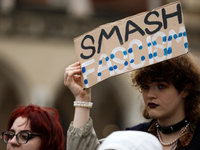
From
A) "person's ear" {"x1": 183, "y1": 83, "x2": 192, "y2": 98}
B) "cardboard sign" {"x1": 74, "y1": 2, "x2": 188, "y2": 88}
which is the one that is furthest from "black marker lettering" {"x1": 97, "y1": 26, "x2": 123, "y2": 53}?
"person's ear" {"x1": 183, "y1": 83, "x2": 192, "y2": 98}

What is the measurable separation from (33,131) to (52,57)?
6893mm

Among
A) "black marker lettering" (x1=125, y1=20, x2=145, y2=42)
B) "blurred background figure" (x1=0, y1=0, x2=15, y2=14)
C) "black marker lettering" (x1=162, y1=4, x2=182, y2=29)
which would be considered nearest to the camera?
"black marker lettering" (x1=162, y1=4, x2=182, y2=29)

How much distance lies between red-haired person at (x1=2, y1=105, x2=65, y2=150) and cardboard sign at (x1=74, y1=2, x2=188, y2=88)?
1.41 ft

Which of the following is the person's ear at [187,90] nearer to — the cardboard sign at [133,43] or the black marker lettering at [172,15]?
the cardboard sign at [133,43]

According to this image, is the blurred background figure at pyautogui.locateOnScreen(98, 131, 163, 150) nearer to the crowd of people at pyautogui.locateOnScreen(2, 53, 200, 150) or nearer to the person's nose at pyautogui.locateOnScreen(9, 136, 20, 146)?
the crowd of people at pyautogui.locateOnScreen(2, 53, 200, 150)

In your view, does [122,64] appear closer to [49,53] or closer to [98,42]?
[98,42]

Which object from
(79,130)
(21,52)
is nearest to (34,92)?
(21,52)

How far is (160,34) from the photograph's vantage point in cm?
184

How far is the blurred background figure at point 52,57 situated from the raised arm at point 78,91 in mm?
6173

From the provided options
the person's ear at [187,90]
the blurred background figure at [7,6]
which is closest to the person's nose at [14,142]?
the person's ear at [187,90]

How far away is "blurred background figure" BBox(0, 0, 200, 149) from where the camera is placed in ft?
27.6

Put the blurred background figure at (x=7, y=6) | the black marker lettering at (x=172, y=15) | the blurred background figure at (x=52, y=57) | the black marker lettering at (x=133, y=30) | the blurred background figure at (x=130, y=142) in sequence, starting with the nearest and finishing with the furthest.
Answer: the blurred background figure at (x=130, y=142), the black marker lettering at (x=172, y=15), the black marker lettering at (x=133, y=30), the blurred background figure at (x=52, y=57), the blurred background figure at (x=7, y=6)

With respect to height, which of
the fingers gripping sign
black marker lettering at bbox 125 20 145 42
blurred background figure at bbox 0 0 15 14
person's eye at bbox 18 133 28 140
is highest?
blurred background figure at bbox 0 0 15 14

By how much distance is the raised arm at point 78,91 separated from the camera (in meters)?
2.09
